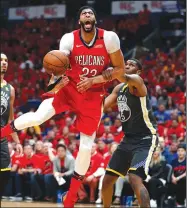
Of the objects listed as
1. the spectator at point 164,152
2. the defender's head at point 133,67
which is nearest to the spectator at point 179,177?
the spectator at point 164,152

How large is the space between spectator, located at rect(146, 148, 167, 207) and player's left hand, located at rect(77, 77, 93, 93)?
5046 mm

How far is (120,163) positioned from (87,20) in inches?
75.9

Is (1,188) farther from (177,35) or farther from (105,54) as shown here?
(177,35)

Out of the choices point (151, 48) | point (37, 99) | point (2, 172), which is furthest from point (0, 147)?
point (151, 48)

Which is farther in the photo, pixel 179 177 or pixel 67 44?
pixel 179 177

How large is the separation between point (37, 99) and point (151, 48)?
18.5ft

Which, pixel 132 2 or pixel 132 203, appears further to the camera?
pixel 132 2

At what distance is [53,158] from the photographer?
12203 mm

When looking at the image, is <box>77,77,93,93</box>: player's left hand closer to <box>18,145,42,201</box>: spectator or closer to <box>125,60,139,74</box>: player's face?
<box>125,60,139,74</box>: player's face

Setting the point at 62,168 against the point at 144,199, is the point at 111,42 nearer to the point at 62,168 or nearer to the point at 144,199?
the point at 144,199

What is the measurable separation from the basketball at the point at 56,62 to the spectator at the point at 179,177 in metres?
5.41

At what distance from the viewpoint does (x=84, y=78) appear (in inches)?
249

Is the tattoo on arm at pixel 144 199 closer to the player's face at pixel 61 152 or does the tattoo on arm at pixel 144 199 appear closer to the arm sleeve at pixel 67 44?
the arm sleeve at pixel 67 44

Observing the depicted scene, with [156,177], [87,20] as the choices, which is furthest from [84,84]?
[156,177]
